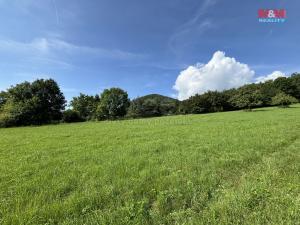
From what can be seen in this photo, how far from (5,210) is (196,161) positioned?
5.57m

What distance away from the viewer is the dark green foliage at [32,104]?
45.8 m

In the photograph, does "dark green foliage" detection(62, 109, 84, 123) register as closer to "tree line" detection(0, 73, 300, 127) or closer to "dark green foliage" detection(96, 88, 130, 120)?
"tree line" detection(0, 73, 300, 127)

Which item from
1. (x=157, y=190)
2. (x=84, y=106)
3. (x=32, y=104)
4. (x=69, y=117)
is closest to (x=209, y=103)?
(x=84, y=106)

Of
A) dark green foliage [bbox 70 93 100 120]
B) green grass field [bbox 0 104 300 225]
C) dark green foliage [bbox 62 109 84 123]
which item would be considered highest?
dark green foliage [bbox 70 93 100 120]

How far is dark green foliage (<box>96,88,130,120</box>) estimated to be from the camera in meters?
73.8

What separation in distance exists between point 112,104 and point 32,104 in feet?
98.4

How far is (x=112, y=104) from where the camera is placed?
247 feet

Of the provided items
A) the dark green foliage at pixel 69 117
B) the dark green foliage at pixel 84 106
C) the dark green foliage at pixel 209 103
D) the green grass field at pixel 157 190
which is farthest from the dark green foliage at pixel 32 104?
the dark green foliage at pixel 209 103

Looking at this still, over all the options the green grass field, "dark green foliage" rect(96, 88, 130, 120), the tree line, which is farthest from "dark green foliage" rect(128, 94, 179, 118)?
the green grass field

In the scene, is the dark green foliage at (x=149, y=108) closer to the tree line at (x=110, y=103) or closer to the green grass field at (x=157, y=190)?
the tree line at (x=110, y=103)

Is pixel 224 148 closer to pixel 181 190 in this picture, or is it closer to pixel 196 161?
pixel 196 161

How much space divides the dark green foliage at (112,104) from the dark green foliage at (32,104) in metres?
16.1

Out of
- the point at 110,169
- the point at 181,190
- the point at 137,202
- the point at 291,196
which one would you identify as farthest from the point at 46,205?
the point at 291,196

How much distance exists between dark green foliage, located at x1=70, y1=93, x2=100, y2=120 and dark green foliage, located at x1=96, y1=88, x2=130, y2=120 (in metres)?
5.14
